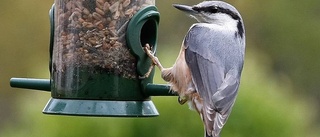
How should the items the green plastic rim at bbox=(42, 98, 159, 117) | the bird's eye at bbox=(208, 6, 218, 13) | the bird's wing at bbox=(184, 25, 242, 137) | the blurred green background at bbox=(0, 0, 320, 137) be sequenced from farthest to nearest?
the blurred green background at bbox=(0, 0, 320, 137) → the bird's eye at bbox=(208, 6, 218, 13) → the green plastic rim at bbox=(42, 98, 159, 117) → the bird's wing at bbox=(184, 25, 242, 137)

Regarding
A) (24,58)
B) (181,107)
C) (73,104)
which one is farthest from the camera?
(24,58)

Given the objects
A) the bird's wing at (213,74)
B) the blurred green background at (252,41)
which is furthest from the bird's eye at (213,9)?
the blurred green background at (252,41)

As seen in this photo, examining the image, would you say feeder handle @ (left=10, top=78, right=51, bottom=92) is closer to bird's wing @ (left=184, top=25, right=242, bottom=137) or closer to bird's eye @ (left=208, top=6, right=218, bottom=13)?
bird's wing @ (left=184, top=25, right=242, bottom=137)

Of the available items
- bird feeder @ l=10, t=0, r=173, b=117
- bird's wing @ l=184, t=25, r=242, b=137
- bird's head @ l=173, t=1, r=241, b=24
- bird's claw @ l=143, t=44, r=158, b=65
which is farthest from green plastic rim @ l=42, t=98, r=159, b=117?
bird's head @ l=173, t=1, r=241, b=24

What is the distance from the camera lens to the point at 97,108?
694cm

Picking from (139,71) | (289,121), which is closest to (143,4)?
(139,71)

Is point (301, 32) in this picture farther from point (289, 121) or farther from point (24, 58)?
point (289, 121)

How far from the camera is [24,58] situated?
531 inches

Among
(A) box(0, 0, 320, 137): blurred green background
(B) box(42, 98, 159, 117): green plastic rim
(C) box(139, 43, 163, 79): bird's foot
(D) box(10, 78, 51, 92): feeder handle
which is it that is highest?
(C) box(139, 43, 163, 79): bird's foot

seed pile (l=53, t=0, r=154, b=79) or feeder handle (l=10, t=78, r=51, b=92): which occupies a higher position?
seed pile (l=53, t=0, r=154, b=79)

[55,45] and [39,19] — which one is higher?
[55,45]

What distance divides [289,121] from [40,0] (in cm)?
583

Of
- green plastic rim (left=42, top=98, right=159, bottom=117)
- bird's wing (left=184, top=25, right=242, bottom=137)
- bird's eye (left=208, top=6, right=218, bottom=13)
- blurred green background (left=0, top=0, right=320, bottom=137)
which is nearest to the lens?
bird's wing (left=184, top=25, right=242, bottom=137)

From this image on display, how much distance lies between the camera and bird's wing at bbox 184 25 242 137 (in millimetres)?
6711
